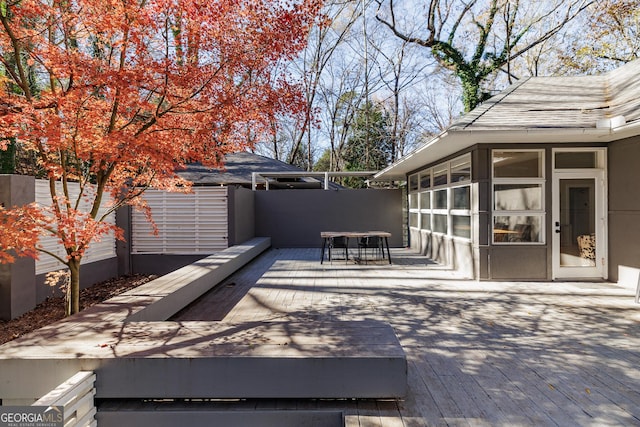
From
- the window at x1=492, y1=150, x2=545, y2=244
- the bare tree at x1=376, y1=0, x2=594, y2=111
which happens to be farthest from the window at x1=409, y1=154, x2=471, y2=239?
the bare tree at x1=376, y1=0, x2=594, y2=111

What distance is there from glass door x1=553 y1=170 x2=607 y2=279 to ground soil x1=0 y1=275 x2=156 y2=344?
7.91 metres

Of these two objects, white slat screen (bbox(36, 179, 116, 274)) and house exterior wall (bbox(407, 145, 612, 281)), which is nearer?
house exterior wall (bbox(407, 145, 612, 281))

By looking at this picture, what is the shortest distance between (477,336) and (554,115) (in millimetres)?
4326

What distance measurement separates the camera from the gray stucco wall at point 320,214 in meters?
11.3

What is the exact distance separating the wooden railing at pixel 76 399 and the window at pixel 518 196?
5.82 meters

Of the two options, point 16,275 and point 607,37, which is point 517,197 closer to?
point 16,275

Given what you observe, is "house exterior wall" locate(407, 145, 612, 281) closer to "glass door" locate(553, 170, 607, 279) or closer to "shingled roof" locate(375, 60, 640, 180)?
"glass door" locate(553, 170, 607, 279)

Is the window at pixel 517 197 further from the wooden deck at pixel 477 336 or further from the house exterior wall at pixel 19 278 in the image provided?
the house exterior wall at pixel 19 278

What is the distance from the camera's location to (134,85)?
390 centimetres

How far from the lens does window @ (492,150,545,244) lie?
6043mm

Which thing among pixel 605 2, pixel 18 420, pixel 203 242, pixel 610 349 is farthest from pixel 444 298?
pixel 605 2

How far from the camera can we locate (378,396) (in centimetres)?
243

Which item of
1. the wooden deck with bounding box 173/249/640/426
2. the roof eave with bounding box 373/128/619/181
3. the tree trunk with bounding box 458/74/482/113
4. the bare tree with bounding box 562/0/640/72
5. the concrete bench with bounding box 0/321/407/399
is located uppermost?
the bare tree with bounding box 562/0/640/72

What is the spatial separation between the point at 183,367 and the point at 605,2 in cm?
1696
